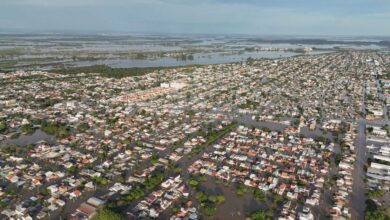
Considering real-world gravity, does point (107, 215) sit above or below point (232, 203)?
above

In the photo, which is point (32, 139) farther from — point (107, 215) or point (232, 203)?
point (232, 203)

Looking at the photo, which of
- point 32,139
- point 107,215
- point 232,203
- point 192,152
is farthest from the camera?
point 32,139

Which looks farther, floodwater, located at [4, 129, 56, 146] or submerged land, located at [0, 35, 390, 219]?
floodwater, located at [4, 129, 56, 146]

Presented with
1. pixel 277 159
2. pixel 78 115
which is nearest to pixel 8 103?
pixel 78 115

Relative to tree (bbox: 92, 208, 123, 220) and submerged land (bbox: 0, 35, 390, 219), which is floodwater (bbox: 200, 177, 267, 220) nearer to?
submerged land (bbox: 0, 35, 390, 219)

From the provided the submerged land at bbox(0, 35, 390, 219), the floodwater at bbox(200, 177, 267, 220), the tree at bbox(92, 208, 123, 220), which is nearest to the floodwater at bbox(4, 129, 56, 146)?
the submerged land at bbox(0, 35, 390, 219)

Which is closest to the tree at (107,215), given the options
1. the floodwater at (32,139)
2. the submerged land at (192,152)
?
the submerged land at (192,152)

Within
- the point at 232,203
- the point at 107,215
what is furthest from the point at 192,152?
the point at 107,215
